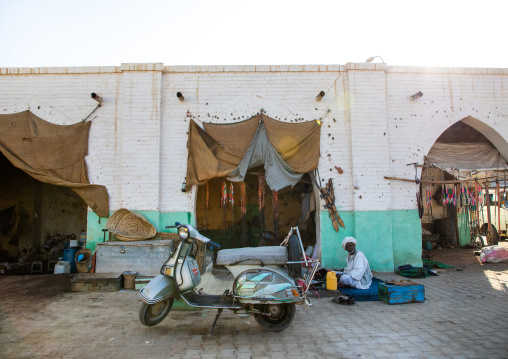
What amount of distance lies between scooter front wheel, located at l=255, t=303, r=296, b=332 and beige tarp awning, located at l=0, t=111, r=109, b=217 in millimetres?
5187

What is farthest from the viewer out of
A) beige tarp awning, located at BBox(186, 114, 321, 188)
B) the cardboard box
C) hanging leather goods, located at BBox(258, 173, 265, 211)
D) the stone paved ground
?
hanging leather goods, located at BBox(258, 173, 265, 211)

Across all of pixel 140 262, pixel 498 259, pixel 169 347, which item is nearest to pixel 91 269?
pixel 140 262

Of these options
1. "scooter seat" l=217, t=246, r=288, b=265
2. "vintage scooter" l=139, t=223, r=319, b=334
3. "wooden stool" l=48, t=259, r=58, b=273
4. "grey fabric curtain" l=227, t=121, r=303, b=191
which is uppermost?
Answer: "grey fabric curtain" l=227, t=121, r=303, b=191

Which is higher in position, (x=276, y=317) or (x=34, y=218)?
(x=34, y=218)

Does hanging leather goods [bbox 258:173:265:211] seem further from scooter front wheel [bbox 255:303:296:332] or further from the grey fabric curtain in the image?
scooter front wheel [bbox 255:303:296:332]

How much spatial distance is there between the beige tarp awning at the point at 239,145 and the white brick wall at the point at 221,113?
285mm

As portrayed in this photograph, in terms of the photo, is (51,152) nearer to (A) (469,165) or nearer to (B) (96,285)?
(B) (96,285)

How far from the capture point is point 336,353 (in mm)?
3699

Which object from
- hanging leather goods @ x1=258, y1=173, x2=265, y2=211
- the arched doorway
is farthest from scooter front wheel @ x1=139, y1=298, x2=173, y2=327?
the arched doorway

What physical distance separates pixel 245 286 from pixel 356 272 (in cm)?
300

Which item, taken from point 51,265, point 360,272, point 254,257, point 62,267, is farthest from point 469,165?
point 51,265

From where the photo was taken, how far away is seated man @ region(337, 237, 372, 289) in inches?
250

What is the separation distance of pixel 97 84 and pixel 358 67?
658 cm

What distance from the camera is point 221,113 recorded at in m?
8.24
